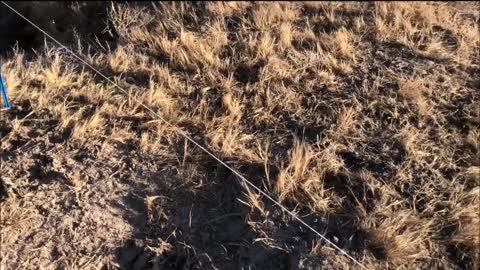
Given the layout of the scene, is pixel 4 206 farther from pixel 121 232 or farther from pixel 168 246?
pixel 168 246

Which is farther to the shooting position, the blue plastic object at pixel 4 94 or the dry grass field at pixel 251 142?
the blue plastic object at pixel 4 94

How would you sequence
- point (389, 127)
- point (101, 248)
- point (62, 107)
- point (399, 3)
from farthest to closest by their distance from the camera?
point (399, 3), point (62, 107), point (389, 127), point (101, 248)

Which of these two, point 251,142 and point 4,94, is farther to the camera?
point 4,94

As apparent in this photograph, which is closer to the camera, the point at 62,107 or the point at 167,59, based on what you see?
the point at 62,107

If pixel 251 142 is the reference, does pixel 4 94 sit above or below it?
above

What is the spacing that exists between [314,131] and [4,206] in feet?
7.69

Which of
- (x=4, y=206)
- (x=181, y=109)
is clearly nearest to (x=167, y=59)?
(x=181, y=109)

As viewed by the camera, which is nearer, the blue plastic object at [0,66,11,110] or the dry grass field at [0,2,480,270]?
the dry grass field at [0,2,480,270]

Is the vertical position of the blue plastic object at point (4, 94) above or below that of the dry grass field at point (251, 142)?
above

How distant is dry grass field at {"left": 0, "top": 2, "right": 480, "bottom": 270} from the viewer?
148 inches

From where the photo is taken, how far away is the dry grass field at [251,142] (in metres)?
3.77

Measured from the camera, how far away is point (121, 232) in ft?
12.9

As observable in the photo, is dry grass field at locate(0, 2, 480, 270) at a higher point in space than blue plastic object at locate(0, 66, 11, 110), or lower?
lower

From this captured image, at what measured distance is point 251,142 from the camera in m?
4.39
